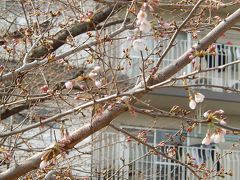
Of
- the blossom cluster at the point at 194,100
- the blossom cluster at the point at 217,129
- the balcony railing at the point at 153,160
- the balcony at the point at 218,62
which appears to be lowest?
the balcony railing at the point at 153,160

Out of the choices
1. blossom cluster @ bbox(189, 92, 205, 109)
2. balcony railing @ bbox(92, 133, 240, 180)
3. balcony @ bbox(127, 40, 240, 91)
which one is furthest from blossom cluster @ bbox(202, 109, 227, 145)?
balcony @ bbox(127, 40, 240, 91)

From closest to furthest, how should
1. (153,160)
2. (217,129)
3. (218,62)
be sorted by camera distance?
(217,129), (153,160), (218,62)

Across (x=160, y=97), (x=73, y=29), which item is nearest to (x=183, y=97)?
(x=160, y=97)

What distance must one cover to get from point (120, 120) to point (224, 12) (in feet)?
10.6

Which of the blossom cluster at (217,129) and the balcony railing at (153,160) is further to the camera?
the balcony railing at (153,160)

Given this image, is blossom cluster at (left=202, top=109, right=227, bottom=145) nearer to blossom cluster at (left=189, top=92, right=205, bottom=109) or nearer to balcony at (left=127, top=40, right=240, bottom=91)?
blossom cluster at (left=189, top=92, right=205, bottom=109)

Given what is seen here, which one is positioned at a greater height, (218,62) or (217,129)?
(217,129)

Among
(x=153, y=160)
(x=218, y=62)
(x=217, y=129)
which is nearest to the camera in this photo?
(x=217, y=129)

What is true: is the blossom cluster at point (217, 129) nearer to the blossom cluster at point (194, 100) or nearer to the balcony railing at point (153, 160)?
the blossom cluster at point (194, 100)

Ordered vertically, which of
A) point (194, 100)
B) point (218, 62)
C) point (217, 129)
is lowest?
point (218, 62)

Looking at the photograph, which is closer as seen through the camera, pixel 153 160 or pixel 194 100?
pixel 194 100

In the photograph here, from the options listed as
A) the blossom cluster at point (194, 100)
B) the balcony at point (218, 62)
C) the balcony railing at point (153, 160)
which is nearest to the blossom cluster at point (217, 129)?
the blossom cluster at point (194, 100)

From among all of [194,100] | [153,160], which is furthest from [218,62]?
[194,100]

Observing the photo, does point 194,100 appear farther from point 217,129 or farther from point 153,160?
point 153,160
